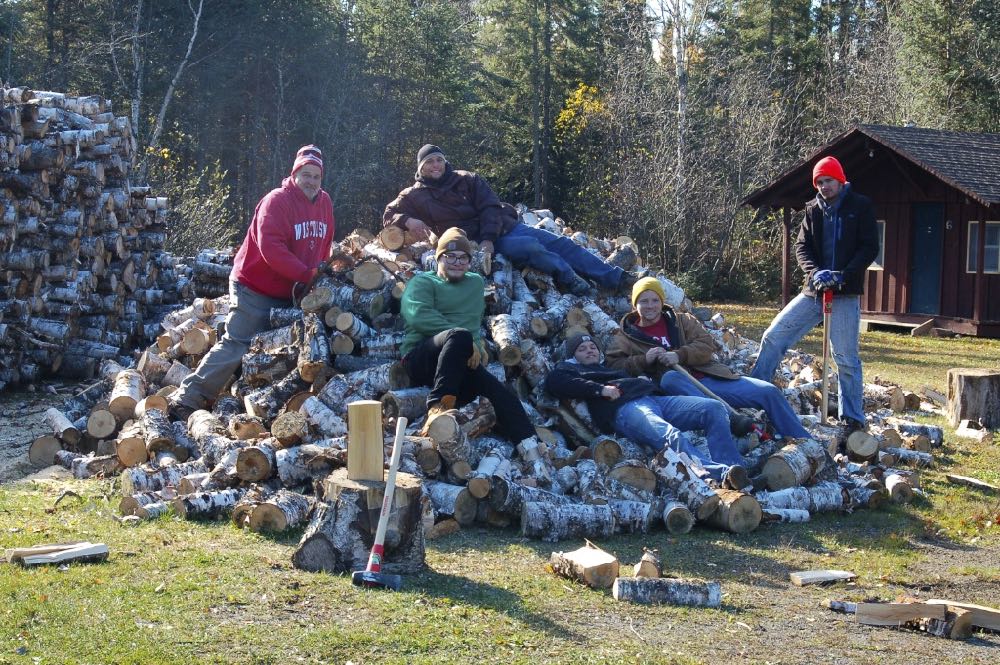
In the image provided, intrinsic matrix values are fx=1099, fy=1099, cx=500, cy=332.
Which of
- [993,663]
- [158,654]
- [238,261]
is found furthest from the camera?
[238,261]

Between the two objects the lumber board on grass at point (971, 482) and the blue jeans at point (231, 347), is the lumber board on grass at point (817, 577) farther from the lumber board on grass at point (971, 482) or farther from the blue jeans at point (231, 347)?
the blue jeans at point (231, 347)

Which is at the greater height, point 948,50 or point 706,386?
point 948,50

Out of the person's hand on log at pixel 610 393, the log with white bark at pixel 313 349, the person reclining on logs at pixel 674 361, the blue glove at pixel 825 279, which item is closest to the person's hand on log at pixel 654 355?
the person reclining on logs at pixel 674 361

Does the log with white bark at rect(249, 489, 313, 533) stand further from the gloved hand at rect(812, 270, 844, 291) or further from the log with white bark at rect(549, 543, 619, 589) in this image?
the gloved hand at rect(812, 270, 844, 291)

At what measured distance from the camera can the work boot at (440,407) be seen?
20.7 ft

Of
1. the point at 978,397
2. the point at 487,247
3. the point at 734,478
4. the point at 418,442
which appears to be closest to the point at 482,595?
the point at 418,442

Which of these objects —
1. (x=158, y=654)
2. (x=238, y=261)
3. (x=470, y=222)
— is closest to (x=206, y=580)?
(x=158, y=654)

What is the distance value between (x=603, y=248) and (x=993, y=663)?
21.6 feet

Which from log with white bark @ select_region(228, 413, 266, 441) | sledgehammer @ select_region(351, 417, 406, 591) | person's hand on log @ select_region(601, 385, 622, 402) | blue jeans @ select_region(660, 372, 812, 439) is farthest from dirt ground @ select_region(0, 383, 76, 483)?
blue jeans @ select_region(660, 372, 812, 439)

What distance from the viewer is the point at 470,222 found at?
887 cm

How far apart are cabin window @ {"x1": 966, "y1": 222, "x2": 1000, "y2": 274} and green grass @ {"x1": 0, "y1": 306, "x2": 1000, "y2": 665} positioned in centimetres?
1352

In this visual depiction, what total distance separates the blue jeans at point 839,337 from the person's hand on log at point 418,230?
9.01 feet

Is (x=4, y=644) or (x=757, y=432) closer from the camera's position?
(x=4, y=644)

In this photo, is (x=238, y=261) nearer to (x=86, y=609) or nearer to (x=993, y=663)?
(x=86, y=609)
